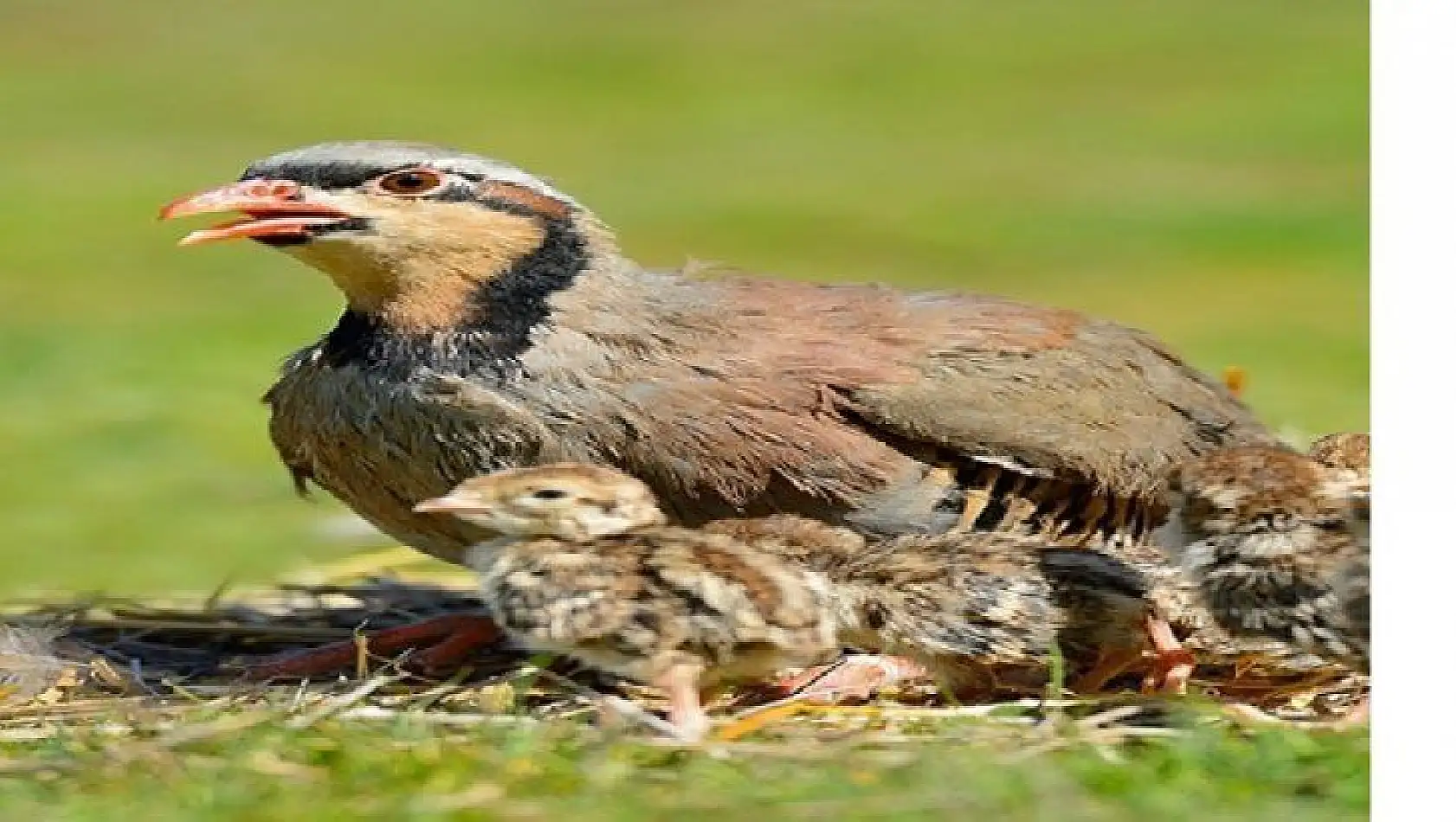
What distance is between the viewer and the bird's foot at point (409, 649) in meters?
8.00

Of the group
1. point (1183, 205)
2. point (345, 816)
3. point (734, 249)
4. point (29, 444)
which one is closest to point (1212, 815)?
point (345, 816)

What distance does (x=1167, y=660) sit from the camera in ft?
24.0

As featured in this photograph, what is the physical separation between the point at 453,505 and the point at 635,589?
1.60ft

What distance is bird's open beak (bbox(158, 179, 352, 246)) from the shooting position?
24.8 ft

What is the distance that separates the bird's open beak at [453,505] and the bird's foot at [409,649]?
850 mm

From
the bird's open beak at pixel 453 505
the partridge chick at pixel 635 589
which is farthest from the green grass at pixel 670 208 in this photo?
the bird's open beak at pixel 453 505

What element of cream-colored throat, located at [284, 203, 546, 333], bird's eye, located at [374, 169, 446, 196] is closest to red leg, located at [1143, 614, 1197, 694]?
cream-colored throat, located at [284, 203, 546, 333]

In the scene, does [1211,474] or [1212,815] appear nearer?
[1212,815]

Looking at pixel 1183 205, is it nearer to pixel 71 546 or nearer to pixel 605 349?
pixel 71 546

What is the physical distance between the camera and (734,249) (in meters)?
19.5

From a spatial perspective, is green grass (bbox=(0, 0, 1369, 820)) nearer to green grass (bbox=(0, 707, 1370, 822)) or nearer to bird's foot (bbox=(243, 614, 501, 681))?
green grass (bbox=(0, 707, 1370, 822))

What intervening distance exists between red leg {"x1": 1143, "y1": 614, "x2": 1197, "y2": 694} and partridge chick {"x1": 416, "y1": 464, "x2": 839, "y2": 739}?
86cm

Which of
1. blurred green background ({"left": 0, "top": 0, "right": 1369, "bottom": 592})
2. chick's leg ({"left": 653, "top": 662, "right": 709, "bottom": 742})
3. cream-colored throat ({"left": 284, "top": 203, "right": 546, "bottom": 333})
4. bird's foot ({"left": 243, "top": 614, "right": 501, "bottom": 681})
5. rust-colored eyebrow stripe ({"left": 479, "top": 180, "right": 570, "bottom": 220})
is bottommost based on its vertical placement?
chick's leg ({"left": 653, "top": 662, "right": 709, "bottom": 742})

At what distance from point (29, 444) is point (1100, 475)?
23.9ft
